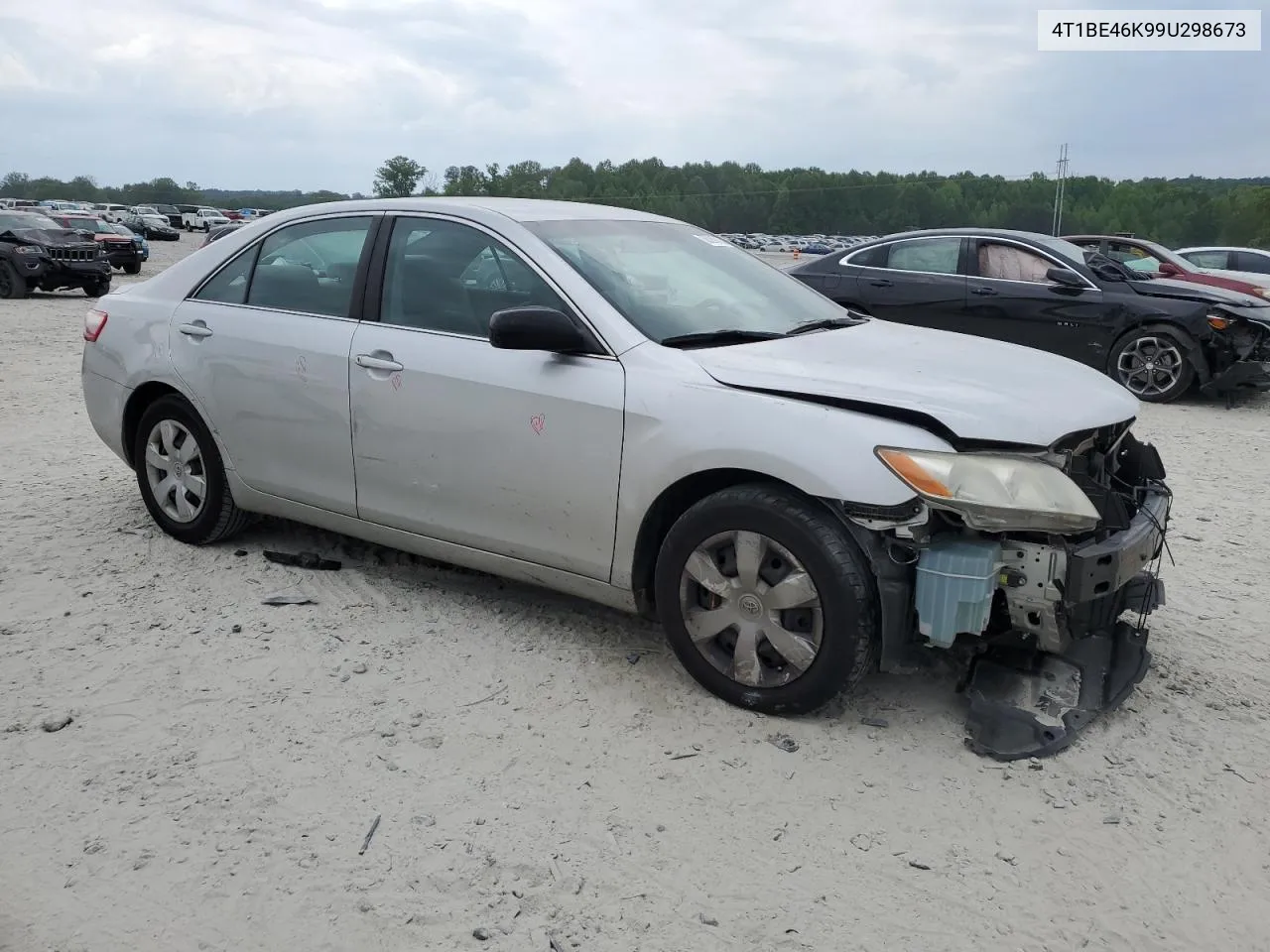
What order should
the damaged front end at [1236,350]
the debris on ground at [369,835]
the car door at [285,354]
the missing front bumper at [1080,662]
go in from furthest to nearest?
the damaged front end at [1236,350] → the car door at [285,354] → the missing front bumper at [1080,662] → the debris on ground at [369,835]

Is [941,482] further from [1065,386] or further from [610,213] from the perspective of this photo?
[610,213]

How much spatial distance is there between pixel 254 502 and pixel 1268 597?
4534 mm

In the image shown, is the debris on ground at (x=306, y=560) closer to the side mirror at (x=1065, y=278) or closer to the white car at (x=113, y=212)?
the side mirror at (x=1065, y=278)

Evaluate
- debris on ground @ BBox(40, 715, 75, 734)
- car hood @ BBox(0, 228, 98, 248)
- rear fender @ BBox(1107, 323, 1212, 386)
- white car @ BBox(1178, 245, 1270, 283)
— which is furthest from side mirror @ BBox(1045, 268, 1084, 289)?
car hood @ BBox(0, 228, 98, 248)

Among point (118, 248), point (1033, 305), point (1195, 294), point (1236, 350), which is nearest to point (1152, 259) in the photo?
point (1195, 294)

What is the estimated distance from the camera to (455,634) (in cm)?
425

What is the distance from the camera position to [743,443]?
338 cm

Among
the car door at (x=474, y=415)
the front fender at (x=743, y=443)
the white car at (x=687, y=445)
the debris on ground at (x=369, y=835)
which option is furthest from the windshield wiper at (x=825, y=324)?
the debris on ground at (x=369, y=835)

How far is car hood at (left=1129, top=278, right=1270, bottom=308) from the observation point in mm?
9656

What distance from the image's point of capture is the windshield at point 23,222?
19453 millimetres

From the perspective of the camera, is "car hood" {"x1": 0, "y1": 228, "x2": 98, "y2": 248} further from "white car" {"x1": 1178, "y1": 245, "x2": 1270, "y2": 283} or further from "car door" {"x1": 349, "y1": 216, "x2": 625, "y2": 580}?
"white car" {"x1": 1178, "y1": 245, "x2": 1270, "y2": 283}

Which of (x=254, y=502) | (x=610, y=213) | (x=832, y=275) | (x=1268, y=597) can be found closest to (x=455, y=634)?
(x=254, y=502)

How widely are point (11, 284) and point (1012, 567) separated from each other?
2040 cm

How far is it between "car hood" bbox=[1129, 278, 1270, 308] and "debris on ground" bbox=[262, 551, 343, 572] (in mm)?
7931
